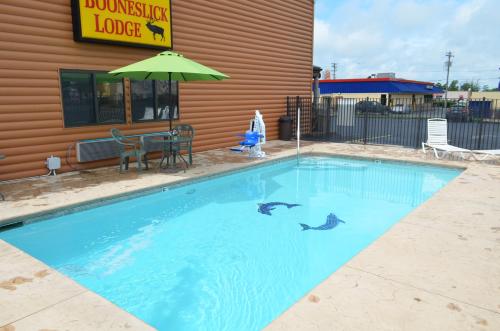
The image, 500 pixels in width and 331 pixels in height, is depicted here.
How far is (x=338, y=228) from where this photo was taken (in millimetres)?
5207

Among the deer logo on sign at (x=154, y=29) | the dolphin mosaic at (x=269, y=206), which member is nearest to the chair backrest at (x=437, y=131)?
the dolphin mosaic at (x=269, y=206)

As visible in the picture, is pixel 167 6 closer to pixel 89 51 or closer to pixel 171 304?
pixel 89 51

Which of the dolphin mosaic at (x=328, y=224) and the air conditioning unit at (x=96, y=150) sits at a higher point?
the air conditioning unit at (x=96, y=150)

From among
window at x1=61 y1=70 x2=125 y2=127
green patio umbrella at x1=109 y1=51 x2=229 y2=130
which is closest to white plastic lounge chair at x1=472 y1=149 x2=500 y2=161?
green patio umbrella at x1=109 y1=51 x2=229 y2=130

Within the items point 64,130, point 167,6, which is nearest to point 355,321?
point 64,130

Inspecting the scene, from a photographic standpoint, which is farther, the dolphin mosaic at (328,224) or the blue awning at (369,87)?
the blue awning at (369,87)

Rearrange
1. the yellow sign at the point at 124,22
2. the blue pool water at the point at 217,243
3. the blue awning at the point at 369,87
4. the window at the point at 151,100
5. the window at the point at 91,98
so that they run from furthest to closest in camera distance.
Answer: the blue awning at the point at 369,87 < the window at the point at 151,100 < the window at the point at 91,98 < the yellow sign at the point at 124,22 < the blue pool water at the point at 217,243

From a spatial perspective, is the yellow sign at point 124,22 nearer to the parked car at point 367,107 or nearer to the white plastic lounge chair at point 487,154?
the parked car at point 367,107

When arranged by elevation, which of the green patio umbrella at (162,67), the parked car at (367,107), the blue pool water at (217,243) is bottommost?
the blue pool water at (217,243)

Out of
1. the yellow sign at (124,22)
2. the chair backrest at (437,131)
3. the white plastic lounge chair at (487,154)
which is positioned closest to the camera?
the yellow sign at (124,22)

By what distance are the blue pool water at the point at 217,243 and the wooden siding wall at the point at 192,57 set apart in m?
2.25

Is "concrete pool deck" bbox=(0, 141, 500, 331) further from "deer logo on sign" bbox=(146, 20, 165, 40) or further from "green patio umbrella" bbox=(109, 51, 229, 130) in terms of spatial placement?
"deer logo on sign" bbox=(146, 20, 165, 40)

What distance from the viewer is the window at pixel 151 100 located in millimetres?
8352

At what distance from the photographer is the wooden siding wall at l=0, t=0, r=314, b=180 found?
6.38m
